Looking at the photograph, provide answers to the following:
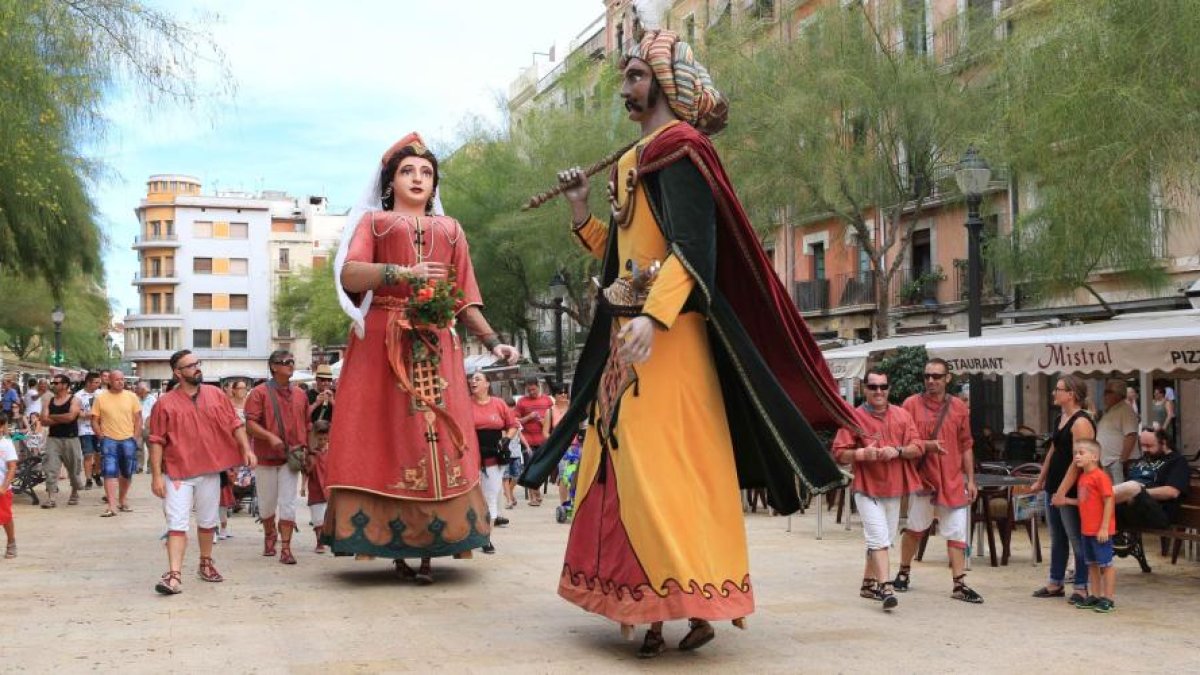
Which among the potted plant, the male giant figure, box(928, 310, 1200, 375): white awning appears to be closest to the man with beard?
the male giant figure

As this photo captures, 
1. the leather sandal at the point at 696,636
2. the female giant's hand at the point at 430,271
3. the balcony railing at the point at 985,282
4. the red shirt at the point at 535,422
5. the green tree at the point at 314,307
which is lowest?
the leather sandal at the point at 696,636

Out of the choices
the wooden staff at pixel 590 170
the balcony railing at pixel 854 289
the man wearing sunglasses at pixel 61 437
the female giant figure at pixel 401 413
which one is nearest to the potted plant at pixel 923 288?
the balcony railing at pixel 854 289

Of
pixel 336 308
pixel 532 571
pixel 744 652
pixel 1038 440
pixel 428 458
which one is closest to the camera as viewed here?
pixel 744 652

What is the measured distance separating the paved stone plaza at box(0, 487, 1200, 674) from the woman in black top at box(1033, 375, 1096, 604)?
0.28m

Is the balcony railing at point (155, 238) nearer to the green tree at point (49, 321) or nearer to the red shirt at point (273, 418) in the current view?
the green tree at point (49, 321)

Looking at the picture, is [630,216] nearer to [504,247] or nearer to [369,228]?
[369,228]

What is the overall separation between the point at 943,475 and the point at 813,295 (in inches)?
1094

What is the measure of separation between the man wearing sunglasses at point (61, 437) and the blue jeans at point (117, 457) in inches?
36.4

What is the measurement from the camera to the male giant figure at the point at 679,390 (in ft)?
20.8

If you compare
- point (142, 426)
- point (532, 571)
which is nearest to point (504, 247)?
point (142, 426)

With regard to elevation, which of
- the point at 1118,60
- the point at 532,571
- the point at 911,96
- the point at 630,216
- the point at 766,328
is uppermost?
the point at 911,96

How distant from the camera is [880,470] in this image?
29.0ft

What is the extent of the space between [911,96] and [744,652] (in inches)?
773

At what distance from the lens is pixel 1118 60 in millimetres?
13008
